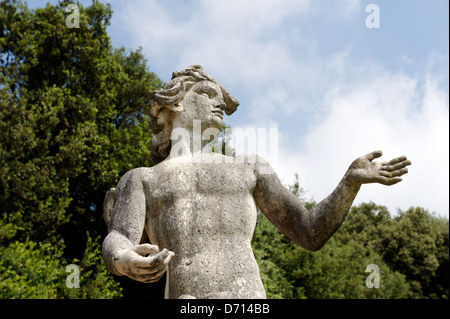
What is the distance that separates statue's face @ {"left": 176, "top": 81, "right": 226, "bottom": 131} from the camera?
518cm

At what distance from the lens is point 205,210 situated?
4586 mm

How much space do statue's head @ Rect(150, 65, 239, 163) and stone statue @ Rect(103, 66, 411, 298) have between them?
1 cm

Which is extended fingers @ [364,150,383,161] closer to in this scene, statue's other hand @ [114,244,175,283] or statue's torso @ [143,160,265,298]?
statue's torso @ [143,160,265,298]

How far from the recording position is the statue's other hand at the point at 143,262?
3.78 meters

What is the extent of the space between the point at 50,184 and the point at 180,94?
39.8ft

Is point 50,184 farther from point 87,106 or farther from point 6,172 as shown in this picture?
point 87,106

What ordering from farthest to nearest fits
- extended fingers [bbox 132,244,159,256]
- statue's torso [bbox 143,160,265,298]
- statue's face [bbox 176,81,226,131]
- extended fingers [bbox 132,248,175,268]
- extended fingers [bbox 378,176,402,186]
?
statue's face [bbox 176,81,226,131] < extended fingers [bbox 378,176,402,186] < statue's torso [bbox 143,160,265,298] < extended fingers [bbox 132,244,159,256] < extended fingers [bbox 132,248,175,268]

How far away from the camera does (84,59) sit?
18484mm

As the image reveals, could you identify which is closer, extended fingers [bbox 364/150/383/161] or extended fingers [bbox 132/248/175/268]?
extended fingers [bbox 132/248/175/268]

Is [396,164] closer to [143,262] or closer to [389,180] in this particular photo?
[389,180]

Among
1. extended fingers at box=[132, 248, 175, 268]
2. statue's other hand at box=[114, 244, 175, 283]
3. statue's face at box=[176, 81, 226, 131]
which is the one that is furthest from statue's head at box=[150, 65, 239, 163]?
extended fingers at box=[132, 248, 175, 268]

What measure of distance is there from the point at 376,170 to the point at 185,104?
189cm

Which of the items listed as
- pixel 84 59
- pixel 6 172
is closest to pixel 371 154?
pixel 6 172

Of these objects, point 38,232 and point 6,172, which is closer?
point 6,172
